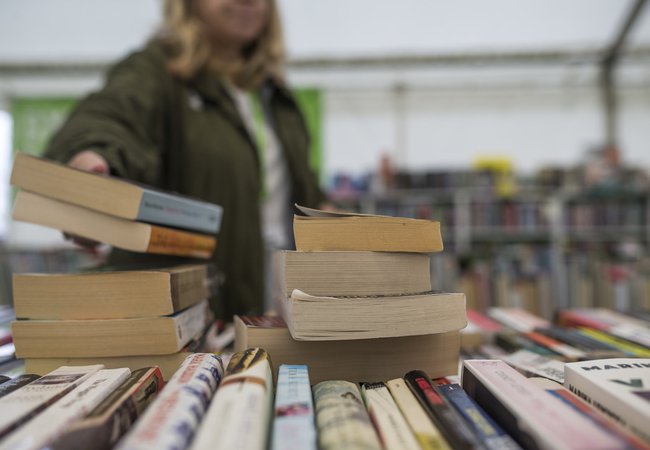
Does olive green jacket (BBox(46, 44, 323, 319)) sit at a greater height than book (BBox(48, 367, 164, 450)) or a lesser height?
greater

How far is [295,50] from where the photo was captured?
11.5 feet

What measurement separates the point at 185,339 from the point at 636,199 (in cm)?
404

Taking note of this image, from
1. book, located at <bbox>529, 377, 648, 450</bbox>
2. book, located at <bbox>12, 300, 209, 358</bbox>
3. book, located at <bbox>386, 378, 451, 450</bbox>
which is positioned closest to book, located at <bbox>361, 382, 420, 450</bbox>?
book, located at <bbox>386, 378, 451, 450</bbox>

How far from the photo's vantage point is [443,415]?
0.32m

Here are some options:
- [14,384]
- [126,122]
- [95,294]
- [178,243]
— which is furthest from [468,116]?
[14,384]

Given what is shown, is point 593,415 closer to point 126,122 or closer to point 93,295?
point 93,295

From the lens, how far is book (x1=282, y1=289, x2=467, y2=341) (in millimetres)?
389

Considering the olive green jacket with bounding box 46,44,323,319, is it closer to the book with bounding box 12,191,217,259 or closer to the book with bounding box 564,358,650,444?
the book with bounding box 12,191,217,259

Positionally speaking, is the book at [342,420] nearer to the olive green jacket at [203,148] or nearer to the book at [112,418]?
the book at [112,418]

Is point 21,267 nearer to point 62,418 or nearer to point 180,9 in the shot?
point 180,9

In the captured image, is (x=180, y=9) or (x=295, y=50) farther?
(x=295, y=50)

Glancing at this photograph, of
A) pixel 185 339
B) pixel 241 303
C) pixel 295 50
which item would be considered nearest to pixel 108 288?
pixel 185 339

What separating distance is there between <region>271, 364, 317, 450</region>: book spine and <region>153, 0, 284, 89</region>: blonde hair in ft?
2.82

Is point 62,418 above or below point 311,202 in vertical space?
below
